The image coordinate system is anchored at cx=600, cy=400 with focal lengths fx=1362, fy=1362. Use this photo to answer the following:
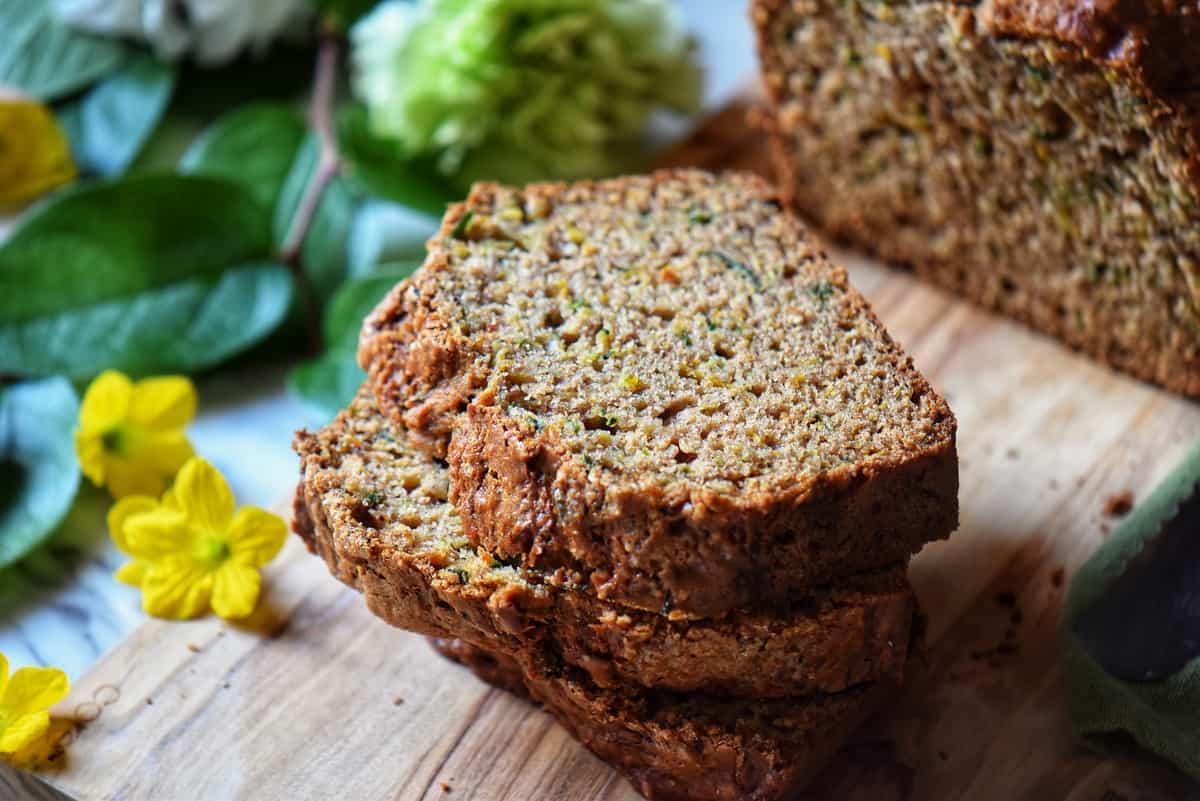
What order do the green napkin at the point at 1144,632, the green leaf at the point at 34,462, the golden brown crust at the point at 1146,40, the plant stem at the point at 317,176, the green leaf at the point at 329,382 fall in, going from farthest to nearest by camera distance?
the plant stem at the point at 317,176 < the green leaf at the point at 329,382 < the green leaf at the point at 34,462 < the golden brown crust at the point at 1146,40 < the green napkin at the point at 1144,632

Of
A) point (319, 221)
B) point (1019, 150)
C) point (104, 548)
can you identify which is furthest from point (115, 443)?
point (1019, 150)

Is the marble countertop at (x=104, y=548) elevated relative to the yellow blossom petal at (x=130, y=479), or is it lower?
lower

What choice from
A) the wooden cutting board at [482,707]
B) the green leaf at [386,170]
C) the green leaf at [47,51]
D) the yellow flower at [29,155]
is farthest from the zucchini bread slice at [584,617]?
the green leaf at [47,51]

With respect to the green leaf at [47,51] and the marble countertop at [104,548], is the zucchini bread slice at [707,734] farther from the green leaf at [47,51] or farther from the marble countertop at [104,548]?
the green leaf at [47,51]

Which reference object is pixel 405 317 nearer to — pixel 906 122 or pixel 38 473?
pixel 38 473

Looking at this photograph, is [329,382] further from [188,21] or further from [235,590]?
[188,21]

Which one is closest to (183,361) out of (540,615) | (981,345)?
(540,615)
